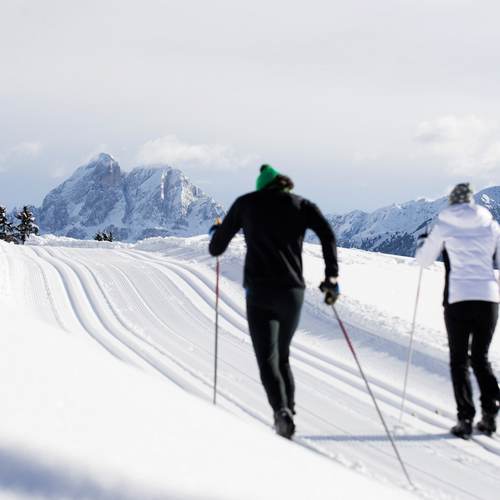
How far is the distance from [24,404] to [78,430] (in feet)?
0.85

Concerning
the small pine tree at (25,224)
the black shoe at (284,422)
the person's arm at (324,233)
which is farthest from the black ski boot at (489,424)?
the small pine tree at (25,224)

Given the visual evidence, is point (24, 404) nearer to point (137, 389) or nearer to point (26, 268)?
point (137, 389)

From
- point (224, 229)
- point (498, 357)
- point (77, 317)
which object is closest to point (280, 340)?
point (224, 229)

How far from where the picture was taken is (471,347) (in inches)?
212

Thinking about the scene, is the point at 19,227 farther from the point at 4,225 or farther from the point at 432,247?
the point at 432,247

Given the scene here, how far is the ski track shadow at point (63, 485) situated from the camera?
1.51 meters

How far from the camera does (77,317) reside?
10.0 meters

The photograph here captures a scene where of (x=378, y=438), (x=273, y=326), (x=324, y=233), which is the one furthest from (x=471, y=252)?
(x=273, y=326)

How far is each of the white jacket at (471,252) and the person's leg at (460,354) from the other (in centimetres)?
14

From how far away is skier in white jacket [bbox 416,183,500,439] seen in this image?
5.15 m

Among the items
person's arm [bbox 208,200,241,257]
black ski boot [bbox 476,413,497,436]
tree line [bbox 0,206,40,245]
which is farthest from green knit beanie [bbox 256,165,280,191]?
tree line [bbox 0,206,40,245]

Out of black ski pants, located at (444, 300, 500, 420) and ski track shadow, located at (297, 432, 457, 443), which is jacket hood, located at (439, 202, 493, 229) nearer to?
black ski pants, located at (444, 300, 500, 420)

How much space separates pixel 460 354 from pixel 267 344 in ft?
6.97

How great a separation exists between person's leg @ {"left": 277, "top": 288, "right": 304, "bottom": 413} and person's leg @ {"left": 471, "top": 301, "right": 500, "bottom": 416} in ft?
6.04
